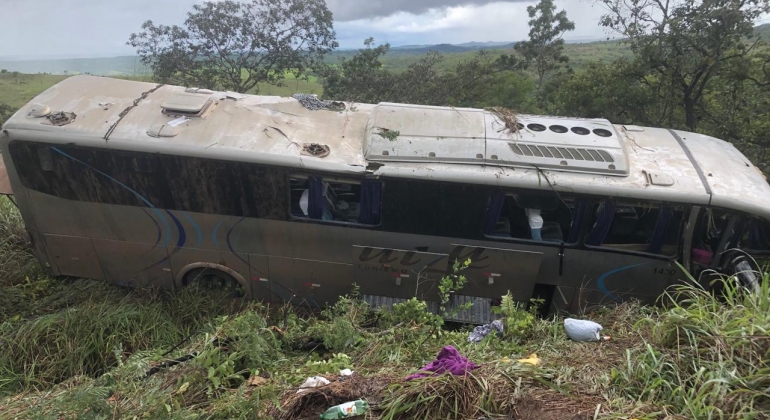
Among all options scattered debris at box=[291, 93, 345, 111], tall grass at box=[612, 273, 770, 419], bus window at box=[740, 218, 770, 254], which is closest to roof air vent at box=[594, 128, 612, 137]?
bus window at box=[740, 218, 770, 254]

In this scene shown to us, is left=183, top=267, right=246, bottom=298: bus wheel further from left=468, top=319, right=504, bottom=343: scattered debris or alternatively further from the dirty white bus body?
left=468, top=319, right=504, bottom=343: scattered debris

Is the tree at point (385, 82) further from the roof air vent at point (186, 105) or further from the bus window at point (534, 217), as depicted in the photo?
the bus window at point (534, 217)

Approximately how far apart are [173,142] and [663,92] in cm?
1192

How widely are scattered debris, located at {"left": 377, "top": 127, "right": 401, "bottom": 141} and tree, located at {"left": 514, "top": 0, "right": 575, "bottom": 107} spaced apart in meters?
14.6

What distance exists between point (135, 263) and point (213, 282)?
1.12 meters

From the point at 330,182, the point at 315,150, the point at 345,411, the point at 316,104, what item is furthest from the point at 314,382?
the point at 316,104

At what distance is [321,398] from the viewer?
10.5 feet

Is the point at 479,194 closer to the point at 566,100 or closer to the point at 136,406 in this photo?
the point at 136,406

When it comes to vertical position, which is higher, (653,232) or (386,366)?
(653,232)

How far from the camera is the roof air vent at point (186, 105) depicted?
5949mm

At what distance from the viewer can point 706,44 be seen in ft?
32.7

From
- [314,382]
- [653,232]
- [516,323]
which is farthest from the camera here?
[653,232]

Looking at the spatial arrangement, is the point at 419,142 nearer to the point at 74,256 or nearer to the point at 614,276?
the point at 614,276

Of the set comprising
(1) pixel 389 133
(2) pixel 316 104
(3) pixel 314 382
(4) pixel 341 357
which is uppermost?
(2) pixel 316 104
